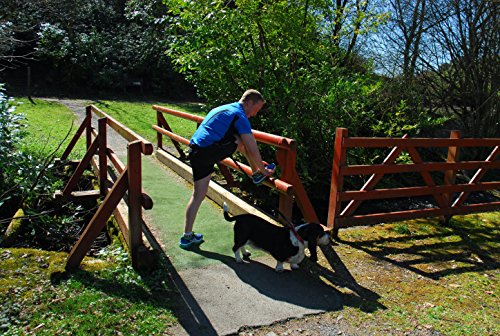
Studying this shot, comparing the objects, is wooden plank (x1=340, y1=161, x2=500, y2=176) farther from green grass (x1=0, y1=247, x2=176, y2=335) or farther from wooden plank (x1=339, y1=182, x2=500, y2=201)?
green grass (x1=0, y1=247, x2=176, y2=335)

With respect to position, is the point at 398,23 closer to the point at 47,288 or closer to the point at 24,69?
the point at 47,288

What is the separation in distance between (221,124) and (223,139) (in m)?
0.16

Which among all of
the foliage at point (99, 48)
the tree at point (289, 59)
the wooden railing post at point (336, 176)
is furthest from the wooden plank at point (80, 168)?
the foliage at point (99, 48)

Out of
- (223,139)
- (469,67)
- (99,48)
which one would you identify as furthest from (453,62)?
(99,48)

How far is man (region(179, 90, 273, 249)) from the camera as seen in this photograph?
4.32 meters

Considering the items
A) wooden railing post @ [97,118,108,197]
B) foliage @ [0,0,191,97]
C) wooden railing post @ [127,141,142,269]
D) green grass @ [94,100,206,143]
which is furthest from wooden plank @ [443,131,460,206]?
foliage @ [0,0,191,97]

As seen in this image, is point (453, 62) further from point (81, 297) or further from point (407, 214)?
point (81, 297)

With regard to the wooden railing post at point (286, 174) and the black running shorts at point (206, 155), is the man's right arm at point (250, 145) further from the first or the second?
the wooden railing post at point (286, 174)

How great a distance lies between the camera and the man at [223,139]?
14.2 feet

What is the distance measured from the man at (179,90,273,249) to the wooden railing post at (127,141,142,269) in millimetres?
627

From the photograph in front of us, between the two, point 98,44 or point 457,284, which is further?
point 98,44

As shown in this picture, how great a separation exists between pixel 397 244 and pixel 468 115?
8.32 meters

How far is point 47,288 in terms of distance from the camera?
3.67m

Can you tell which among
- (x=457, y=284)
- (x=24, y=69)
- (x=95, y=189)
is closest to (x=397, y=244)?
(x=457, y=284)
